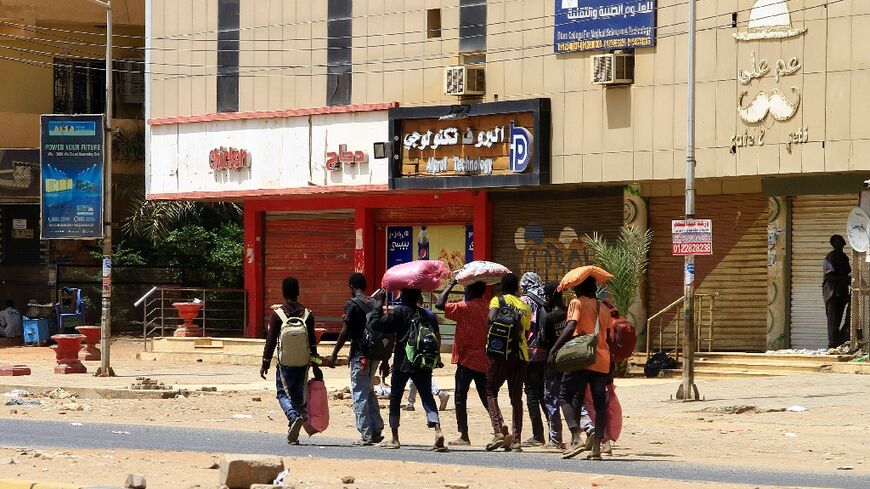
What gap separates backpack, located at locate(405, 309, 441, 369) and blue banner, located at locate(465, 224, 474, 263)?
17.4m

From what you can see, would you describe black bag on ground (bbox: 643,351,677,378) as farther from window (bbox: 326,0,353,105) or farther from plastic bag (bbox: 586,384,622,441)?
plastic bag (bbox: 586,384,622,441)

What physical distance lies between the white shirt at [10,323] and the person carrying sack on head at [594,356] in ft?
91.9

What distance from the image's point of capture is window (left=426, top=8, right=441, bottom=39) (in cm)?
3259

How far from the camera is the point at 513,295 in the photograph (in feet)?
54.0

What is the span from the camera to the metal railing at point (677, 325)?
29.5 metres

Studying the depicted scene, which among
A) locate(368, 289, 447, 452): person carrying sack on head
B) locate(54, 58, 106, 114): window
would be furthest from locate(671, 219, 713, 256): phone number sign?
locate(54, 58, 106, 114): window

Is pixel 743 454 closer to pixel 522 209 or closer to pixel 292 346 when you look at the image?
pixel 292 346

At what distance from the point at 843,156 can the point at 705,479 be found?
1342cm

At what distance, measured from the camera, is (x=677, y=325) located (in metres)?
30.0

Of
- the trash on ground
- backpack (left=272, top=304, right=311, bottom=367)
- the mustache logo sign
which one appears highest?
the mustache logo sign

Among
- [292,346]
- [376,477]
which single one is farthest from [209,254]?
[376,477]

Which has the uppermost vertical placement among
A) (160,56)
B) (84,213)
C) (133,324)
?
(160,56)

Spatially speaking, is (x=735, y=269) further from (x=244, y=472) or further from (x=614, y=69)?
(x=244, y=472)

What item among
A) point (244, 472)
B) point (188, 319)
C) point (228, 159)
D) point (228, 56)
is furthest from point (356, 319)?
point (188, 319)
